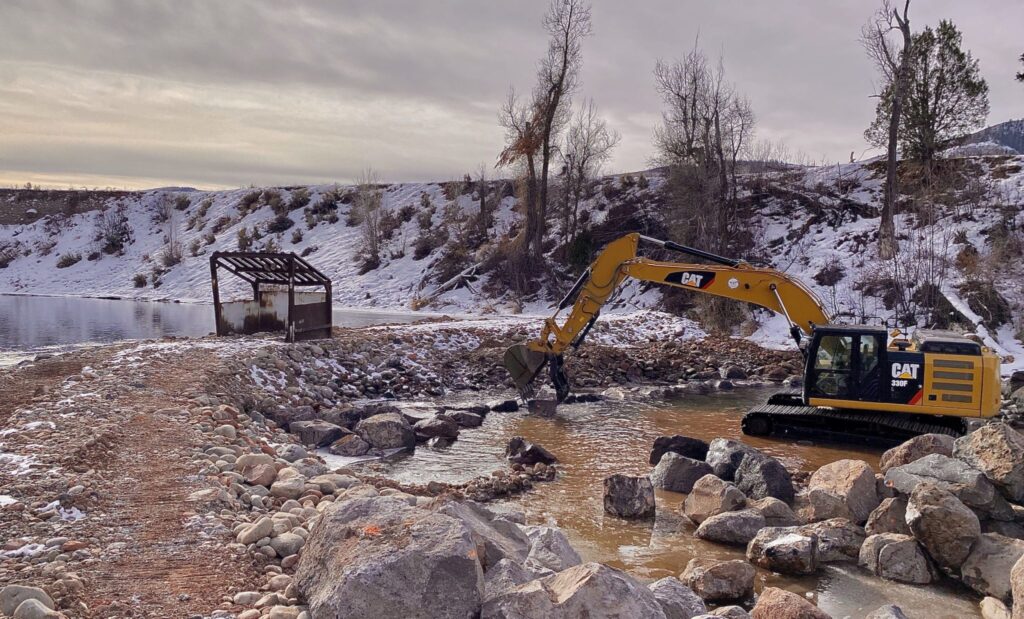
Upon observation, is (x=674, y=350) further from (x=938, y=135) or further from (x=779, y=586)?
(x=938, y=135)

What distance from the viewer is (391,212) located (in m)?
50.5

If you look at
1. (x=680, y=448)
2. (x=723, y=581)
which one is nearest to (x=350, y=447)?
(x=680, y=448)

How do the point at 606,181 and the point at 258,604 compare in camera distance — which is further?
the point at 606,181

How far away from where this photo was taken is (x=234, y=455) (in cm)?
881

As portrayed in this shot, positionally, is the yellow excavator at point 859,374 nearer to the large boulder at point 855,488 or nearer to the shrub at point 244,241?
the large boulder at point 855,488

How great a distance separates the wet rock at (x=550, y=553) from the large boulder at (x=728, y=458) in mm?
4555

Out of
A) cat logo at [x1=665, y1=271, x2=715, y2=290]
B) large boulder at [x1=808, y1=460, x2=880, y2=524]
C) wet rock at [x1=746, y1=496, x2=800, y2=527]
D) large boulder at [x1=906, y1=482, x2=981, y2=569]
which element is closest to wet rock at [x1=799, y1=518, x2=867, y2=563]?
wet rock at [x1=746, y1=496, x2=800, y2=527]

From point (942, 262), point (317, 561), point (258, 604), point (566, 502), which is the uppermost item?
point (942, 262)

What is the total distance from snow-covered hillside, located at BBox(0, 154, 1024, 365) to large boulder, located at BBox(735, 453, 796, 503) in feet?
20.1

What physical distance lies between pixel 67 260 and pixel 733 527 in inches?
2174

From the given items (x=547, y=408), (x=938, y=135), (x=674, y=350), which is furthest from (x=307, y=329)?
(x=938, y=135)

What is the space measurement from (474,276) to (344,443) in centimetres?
2648

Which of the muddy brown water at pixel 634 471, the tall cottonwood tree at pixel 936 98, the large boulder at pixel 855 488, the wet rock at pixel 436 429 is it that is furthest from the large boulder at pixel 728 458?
the tall cottonwood tree at pixel 936 98

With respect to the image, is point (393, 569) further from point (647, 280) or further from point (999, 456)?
point (647, 280)
